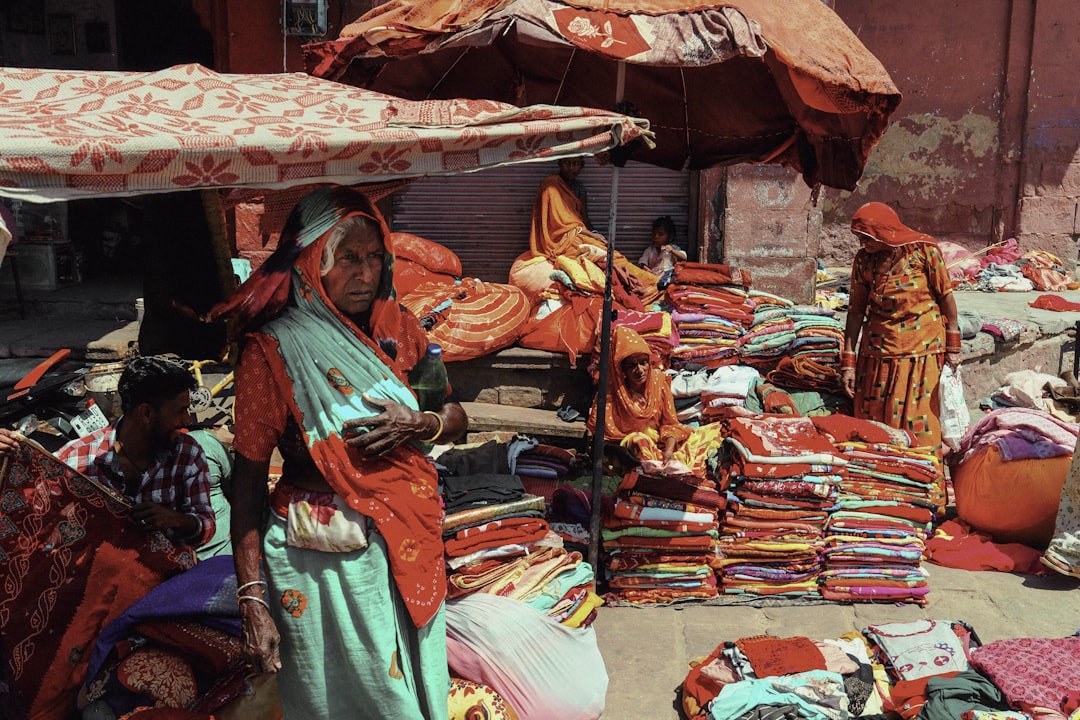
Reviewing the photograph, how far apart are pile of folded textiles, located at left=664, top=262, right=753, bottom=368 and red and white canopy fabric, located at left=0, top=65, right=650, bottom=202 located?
13.9ft

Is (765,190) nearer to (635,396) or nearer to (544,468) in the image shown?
(635,396)

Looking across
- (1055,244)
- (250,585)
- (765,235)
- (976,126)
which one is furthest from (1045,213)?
(250,585)

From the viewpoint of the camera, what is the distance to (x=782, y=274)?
8367 mm

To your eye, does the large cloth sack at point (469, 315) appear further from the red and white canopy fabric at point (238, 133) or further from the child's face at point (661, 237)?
the red and white canopy fabric at point (238, 133)

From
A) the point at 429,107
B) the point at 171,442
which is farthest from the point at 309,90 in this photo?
the point at 171,442

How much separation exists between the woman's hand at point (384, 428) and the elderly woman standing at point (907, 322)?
411cm

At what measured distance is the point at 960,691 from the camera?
3652 mm

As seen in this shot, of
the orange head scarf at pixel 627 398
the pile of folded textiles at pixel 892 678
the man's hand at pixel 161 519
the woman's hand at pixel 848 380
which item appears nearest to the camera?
the man's hand at pixel 161 519

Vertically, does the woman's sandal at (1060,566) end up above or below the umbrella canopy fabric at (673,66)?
below

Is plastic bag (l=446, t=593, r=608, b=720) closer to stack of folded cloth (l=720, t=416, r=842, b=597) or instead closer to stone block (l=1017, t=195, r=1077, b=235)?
stack of folded cloth (l=720, t=416, r=842, b=597)

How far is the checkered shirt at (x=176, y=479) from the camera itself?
340 cm

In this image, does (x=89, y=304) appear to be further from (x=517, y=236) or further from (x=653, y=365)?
(x=653, y=365)

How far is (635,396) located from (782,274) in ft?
10.3

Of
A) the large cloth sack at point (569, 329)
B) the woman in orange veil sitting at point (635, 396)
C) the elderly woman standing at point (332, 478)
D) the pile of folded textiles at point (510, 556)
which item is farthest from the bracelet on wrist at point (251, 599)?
the large cloth sack at point (569, 329)
